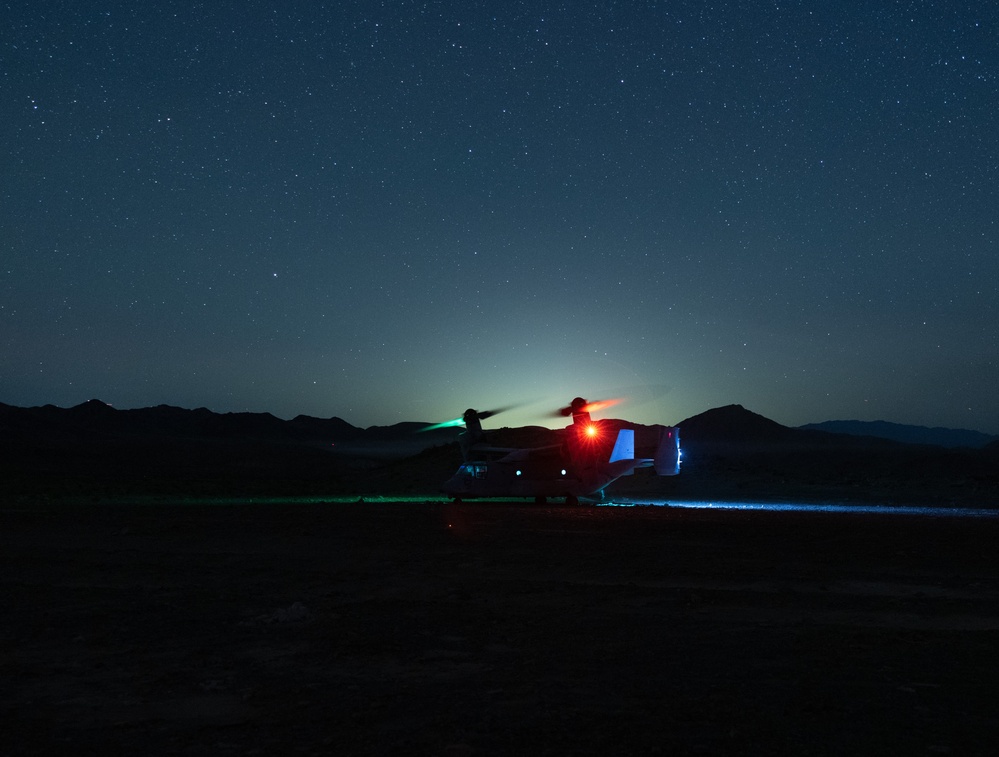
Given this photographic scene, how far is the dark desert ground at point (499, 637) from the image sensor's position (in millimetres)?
7184

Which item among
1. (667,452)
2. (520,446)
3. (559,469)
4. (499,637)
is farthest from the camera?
(520,446)

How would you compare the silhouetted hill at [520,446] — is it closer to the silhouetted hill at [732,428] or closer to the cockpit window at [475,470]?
the silhouetted hill at [732,428]

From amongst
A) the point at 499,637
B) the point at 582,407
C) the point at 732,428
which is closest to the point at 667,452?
the point at 582,407

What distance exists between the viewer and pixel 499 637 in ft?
36.6

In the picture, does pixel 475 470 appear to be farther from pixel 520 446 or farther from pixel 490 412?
pixel 520 446

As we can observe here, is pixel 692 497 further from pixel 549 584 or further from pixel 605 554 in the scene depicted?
pixel 549 584

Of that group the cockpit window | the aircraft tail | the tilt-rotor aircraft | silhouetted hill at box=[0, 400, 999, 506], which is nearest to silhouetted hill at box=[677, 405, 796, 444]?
silhouetted hill at box=[0, 400, 999, 506]

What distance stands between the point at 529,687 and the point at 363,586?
768 centimetres

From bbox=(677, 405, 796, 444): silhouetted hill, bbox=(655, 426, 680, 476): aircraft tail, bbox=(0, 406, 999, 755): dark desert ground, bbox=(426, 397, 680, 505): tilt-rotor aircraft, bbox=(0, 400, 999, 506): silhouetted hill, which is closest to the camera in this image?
bbox=(0, 406, 999, 755): dark desert ground

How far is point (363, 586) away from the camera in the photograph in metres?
15.7

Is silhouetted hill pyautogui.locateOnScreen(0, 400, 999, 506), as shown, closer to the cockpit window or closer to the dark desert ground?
the cockpit window

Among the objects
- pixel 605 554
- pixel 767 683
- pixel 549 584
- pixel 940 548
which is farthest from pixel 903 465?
pixel 767 683

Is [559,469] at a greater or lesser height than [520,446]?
lesser

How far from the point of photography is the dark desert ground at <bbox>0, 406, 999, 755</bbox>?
7.18 m
